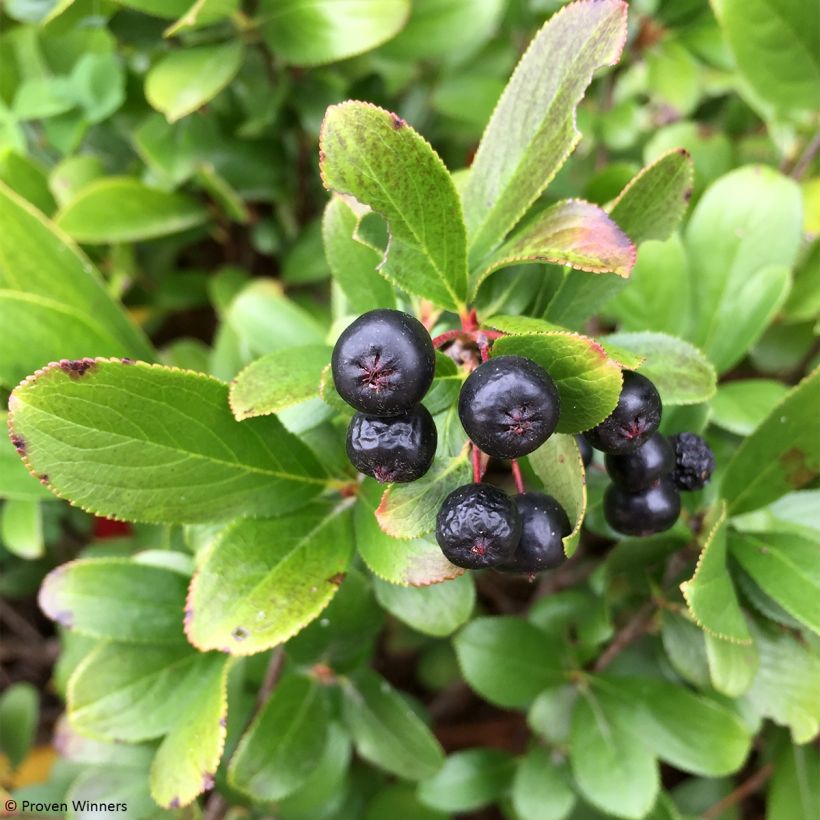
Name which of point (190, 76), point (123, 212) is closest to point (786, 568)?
point (190, 76)

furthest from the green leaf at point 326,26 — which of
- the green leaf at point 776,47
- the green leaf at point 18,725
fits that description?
the green leaf at point 18,725

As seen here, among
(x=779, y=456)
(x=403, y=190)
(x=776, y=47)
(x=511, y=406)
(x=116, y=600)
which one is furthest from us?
(x=776, y=47)

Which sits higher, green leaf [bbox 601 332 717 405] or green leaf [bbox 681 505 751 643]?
green leaf [bbox 601 332 717 405]

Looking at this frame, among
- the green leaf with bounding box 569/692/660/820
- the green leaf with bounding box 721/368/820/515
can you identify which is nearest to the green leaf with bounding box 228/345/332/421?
the green leaf with bounding box 721/368/820/515

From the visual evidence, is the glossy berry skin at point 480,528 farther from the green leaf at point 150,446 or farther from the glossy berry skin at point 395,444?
the green leaf at point 150,446

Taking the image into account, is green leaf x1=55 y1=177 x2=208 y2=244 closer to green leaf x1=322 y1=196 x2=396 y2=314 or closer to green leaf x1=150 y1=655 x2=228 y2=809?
green leaf x1=322 y1=196 x2=396 y2=314

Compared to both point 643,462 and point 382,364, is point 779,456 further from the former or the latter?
point 382,364

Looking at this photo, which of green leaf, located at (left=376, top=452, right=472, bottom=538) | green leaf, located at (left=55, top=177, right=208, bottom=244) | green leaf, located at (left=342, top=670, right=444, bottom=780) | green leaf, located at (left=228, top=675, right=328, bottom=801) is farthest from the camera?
green leaf, located at (left=55, top=177, right=208, bottom=244)
